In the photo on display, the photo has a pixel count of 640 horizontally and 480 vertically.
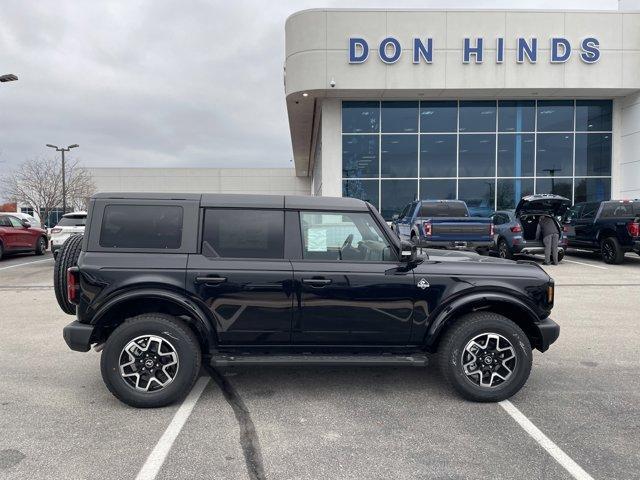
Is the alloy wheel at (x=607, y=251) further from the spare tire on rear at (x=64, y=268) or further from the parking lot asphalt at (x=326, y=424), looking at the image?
the spare tire on rear at (x=64, y=268)

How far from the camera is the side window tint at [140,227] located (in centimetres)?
388

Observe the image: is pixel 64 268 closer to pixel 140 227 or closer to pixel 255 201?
pixel 140 227

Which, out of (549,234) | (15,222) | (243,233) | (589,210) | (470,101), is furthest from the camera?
(470,101)

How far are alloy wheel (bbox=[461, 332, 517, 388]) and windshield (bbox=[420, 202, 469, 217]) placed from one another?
10.1 meters

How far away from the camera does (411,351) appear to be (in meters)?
4.05

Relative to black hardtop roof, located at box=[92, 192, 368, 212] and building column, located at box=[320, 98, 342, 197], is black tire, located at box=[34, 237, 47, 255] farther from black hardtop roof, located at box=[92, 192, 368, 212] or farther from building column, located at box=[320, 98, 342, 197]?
black hardtop roof, located at box=[92, 192, 368, 212]

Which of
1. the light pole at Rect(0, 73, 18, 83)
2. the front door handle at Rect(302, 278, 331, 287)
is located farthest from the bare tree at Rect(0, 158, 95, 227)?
the front door handle at Rect(302, 278, 331, 287)

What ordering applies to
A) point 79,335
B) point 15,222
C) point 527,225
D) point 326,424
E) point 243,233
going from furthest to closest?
1. point 15,222
2. point 527,225
3. point 243,233
4. point 79,335
5. point 326,424

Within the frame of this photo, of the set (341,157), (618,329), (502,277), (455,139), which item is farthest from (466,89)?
(502,277)

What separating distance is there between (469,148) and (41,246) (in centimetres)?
1740

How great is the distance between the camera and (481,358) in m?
3.94

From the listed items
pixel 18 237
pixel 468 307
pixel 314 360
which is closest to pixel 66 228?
pixel 18 237

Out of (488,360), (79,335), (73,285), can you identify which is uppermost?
(73,285)

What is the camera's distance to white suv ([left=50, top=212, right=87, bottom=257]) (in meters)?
13.6
